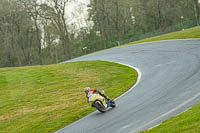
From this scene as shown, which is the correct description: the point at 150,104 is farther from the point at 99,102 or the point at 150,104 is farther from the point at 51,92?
the point at 51,92

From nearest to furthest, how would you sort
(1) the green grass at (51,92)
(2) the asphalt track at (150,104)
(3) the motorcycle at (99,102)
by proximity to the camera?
(2) the asphalt track at (150,104)
(3) the motorcycle at (99,102)
(1) the green grass at (51,92)

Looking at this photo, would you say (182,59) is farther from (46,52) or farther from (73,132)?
(46,52)

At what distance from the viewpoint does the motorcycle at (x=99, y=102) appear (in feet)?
41.1

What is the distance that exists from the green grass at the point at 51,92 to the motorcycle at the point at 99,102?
181cm

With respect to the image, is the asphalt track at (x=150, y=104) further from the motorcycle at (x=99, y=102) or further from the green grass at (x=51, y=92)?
the green grass at (x=51, y=92)

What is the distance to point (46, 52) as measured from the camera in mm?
68812

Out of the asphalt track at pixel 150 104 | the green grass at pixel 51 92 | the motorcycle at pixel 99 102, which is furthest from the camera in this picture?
the green grass at pixel 51 92

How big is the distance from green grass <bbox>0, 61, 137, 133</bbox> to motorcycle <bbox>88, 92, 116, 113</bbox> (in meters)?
1.81

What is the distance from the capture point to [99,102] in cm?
1273

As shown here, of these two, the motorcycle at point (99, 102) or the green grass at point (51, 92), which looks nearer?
the motorcycle at point (99, 102)

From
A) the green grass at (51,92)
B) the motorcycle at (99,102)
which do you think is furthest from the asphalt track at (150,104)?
the green grass at (51,92)

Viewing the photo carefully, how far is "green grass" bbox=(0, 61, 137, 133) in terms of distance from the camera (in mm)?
14938

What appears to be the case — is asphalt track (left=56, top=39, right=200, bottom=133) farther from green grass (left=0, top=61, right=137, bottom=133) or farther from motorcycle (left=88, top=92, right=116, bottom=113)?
green grass (left=0, top=61, right=137, bottom=133)

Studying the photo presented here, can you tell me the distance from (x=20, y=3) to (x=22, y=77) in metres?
34.5
